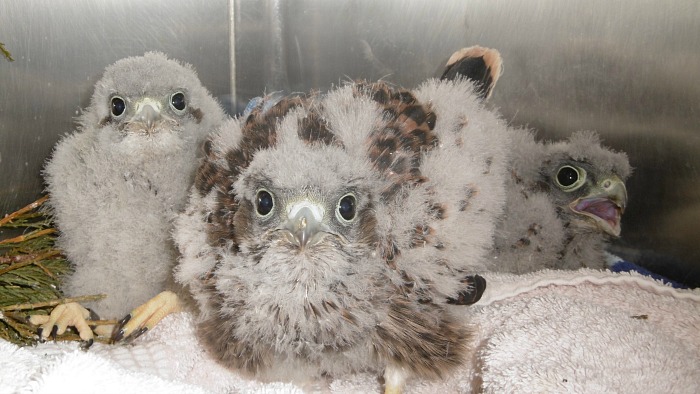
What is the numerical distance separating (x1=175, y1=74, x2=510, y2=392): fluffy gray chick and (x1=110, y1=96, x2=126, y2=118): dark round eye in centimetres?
42

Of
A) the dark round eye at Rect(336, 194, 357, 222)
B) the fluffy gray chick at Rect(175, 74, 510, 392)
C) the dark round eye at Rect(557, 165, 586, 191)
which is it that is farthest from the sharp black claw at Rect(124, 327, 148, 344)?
the dark round eye at Rect(557, 165, 586, 191)

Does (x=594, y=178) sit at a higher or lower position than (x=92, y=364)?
lower

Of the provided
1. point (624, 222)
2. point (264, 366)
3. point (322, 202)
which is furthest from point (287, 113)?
point (624, 222)

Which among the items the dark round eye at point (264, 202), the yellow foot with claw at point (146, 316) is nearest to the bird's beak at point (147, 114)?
the yellow foot with claw at point (146, 316)

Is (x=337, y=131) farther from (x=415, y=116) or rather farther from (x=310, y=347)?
(x=310, y=347)

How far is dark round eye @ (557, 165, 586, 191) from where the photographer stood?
186 centimetres

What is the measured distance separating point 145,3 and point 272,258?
116 centimetres

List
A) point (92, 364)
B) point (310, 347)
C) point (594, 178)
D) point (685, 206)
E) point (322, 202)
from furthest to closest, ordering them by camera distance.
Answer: point (594, 178) < point (685, 206) < point (310, 347) < point (322, 202) < point (92, 364)

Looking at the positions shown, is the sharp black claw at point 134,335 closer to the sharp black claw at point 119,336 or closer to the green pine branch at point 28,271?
the sharp black claw at point 119,336

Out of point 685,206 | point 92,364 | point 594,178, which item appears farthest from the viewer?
point 594,178

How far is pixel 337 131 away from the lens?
113cm

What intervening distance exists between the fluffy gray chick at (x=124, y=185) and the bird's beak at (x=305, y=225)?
0.50 meters

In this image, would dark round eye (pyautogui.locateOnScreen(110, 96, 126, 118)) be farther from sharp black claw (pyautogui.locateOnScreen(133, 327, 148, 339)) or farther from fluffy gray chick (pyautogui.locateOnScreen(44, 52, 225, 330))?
sharp black claw (pyautogui.locateOnScreen(133, 327, 148, 339))

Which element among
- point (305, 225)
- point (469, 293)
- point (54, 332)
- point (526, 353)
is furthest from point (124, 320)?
point (526, 353)
